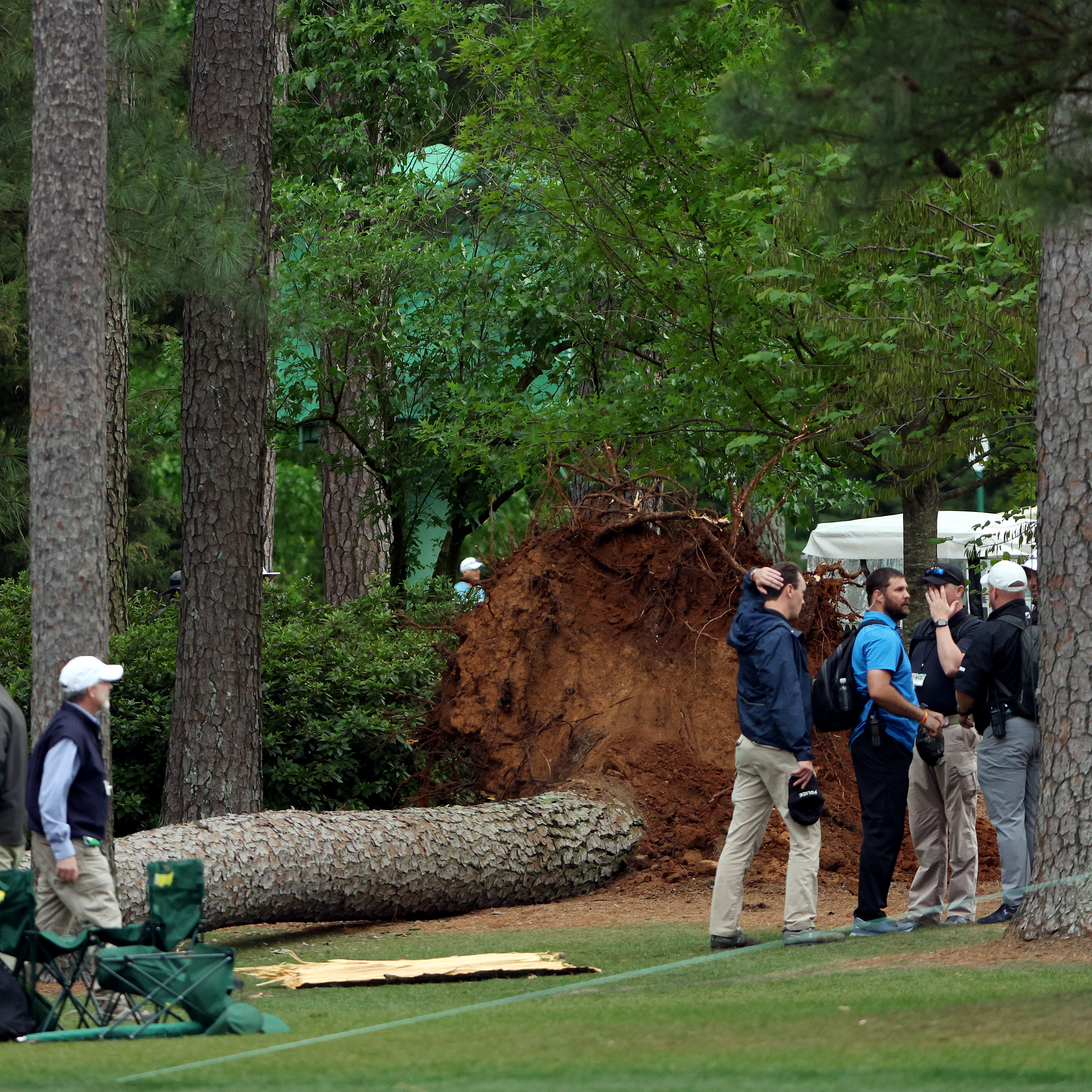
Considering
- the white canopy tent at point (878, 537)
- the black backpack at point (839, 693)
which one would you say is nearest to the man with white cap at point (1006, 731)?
the black backpack at point (839, 693)

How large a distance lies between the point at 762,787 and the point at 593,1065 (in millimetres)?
3378

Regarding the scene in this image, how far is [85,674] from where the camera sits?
727cm

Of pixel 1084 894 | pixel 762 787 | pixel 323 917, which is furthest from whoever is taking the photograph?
pixel 323 917

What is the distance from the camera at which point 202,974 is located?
244 inches

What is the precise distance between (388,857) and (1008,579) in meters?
4.43

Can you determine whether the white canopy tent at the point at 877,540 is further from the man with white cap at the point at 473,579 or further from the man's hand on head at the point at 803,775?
the man's hand on head at the point at 803,775

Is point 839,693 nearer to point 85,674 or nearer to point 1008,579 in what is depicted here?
point 1008,579

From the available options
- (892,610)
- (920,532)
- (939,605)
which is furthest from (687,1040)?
(920,532)

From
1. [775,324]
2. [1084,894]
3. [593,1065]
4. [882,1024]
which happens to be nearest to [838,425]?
[775,324]

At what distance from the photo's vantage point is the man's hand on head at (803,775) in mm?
8125

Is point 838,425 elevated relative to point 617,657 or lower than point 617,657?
elevated

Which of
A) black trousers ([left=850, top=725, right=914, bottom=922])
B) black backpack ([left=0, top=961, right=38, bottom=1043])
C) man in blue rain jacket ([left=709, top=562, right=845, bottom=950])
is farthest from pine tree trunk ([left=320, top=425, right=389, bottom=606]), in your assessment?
black backpack ([left=0, top=961, right=38, bottom=1043])

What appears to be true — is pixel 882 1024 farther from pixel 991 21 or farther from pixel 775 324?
pixel 775 324

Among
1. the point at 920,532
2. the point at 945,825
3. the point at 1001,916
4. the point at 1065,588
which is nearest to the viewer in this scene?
the point at 1065,588
